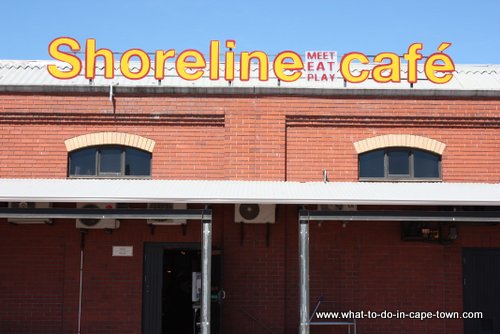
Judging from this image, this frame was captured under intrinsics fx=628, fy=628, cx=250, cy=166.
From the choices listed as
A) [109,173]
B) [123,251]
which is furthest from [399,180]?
[109,173]

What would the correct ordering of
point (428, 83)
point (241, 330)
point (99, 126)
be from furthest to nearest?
point (428, 83)
point (99, 126)
point (241, 330)

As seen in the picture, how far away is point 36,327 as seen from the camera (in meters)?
12.2

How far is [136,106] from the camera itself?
12.9 metres

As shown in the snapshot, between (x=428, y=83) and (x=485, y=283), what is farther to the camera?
(x=428, y=83)

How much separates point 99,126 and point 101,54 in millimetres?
1589

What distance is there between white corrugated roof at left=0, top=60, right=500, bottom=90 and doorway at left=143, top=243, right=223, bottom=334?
358cm

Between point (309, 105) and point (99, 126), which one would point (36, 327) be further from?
point (309, 105)

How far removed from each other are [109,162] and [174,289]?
302 cm

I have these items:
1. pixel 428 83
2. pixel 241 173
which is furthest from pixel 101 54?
pixel 428 83

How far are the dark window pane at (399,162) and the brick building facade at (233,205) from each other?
257mm

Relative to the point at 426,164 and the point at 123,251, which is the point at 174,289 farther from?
the point at 426,164

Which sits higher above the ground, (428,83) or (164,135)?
(428,83)

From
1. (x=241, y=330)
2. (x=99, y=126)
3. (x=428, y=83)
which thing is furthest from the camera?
(x=428, y=83)

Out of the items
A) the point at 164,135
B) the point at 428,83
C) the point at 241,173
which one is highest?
the point at 428,83
